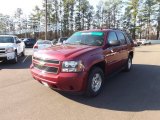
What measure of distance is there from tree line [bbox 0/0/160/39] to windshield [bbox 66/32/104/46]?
167ft

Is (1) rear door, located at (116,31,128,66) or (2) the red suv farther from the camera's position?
(1) rear door, located at (116,31,128,66)

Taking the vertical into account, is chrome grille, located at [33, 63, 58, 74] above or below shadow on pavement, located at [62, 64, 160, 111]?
above

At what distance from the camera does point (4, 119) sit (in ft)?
15.0

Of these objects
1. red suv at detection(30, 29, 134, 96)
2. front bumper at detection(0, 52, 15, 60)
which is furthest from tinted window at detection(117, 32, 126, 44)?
front bumper at detection(0, 52, 15, 60)

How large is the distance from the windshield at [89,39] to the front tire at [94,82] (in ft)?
3.14

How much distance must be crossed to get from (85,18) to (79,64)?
2461 inches

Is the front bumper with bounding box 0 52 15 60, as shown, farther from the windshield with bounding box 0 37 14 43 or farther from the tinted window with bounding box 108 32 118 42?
the tinted window with bounding box 108 32 118 42

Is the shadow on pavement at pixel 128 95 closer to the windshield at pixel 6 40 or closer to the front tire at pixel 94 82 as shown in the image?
the front tire at pixel 94 82

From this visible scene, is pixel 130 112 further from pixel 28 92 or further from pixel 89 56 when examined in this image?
pixel 28 92

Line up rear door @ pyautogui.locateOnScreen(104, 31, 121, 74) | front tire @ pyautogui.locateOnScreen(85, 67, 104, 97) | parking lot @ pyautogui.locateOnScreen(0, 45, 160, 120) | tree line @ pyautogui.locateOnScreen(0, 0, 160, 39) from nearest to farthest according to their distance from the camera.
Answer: parking lot @ pyautogui.locateOnScreen(0, 45, 160, 120) → front tire @ pyautogui.locateOnScreen(85, 67, 104, 97) → rear door @ pyautogui.locateOnScreen(104, 31, 121, 74) → tree line @ pyautogui.locateOnScreen(0, 0, 160, 39)

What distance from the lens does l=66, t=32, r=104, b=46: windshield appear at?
6.66 metres

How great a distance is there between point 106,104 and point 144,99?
1.11 metres

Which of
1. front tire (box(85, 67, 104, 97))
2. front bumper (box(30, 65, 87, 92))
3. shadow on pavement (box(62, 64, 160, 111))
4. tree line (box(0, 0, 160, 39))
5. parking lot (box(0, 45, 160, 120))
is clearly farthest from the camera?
tree line (box(0, 0, 160, 39))

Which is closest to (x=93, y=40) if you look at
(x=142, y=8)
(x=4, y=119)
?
(x=4, y=119)
